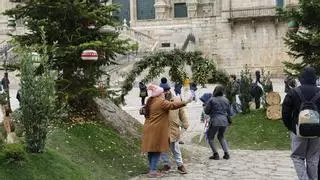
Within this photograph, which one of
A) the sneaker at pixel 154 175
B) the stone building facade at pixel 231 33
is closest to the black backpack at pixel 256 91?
the sneaker at pixel 154 175

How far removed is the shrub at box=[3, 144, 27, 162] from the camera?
9.52 meters

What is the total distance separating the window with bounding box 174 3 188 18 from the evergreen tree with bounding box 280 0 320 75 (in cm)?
3609

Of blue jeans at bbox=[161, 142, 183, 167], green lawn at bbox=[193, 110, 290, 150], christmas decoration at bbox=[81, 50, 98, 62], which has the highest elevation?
christmas decoration at bbox=[81, 50, 98, 62]

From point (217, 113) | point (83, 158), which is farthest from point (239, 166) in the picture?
point (83, 158)

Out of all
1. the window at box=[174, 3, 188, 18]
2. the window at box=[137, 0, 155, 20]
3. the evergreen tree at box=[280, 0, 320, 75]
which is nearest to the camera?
the evergreen tree at box=[280, 0, 320, 75]

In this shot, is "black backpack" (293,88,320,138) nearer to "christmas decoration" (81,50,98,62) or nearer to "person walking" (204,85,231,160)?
"person walking" (204,85,231,160)

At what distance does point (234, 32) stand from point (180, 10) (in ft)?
30.9

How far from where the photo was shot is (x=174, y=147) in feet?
41.7

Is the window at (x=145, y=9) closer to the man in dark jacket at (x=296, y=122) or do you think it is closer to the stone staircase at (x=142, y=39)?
the stone staircase at (x=142, y=39)

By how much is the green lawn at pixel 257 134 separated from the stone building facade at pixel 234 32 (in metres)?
24.2

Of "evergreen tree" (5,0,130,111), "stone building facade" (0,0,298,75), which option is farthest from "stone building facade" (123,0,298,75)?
"evergreen tree" (5,0,130,111)

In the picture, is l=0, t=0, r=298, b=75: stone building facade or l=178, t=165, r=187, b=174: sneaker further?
l=0, t=0, r=298, b=75: stone building facade

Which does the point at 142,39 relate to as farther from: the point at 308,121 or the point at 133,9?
the point at 308,121

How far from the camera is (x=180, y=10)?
183 ft
